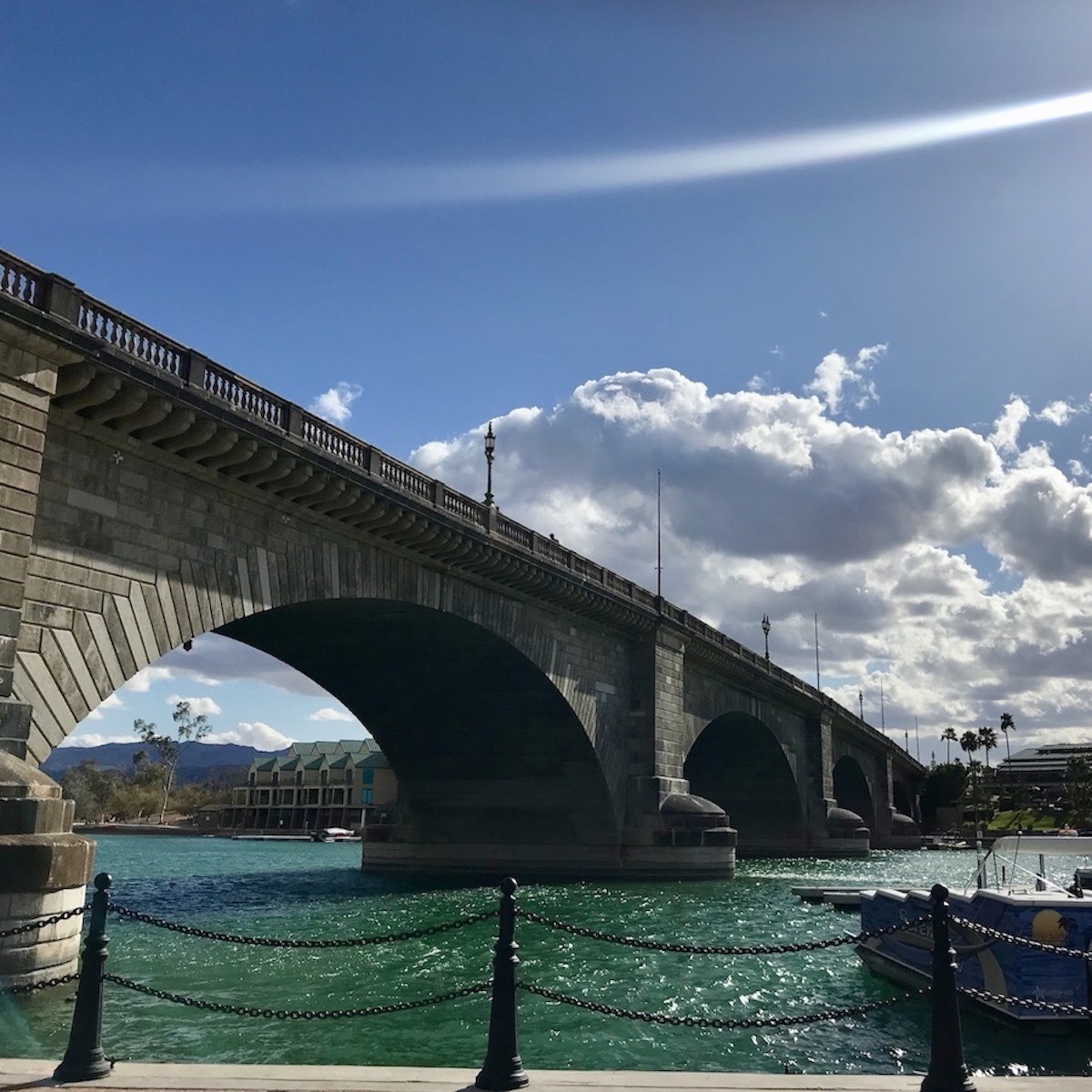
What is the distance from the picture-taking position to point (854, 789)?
97938 millimetres

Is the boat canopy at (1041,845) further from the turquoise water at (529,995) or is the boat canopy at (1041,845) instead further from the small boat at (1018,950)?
the turquoise water at (529,995)

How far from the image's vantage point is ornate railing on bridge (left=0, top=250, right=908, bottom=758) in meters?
17.9

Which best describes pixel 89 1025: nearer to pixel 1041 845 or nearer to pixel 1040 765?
pixel 1041 845

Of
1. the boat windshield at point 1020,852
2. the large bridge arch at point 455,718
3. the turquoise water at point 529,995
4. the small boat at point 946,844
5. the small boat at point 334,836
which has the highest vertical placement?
the large bridge arch at point 455,718

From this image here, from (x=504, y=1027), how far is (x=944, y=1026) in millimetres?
3048

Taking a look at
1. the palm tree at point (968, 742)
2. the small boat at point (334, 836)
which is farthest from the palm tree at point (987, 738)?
the small boat at point (334, 836)

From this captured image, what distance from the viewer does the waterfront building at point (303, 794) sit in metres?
134

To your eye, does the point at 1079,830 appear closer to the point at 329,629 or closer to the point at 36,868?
the point at 329,629

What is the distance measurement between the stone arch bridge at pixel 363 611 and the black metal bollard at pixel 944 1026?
13.5 metres

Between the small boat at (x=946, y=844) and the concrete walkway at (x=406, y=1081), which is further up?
the concrete walkway at (x=406, y=1081)

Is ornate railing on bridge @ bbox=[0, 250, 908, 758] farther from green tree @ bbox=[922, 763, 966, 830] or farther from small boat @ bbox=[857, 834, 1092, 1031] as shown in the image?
green tree @ bbox=[922, 763, 966, 830]

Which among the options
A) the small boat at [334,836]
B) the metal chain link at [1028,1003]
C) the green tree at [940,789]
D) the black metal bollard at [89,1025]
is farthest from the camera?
the green tree at [940,789]

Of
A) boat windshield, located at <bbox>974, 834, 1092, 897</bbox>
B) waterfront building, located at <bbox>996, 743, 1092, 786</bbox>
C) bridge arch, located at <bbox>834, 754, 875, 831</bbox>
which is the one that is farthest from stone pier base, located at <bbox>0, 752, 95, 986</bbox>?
waterfront building, located at <bbox>996, 743, 1092, 786</bbox>

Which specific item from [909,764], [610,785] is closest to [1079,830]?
[909,764]
